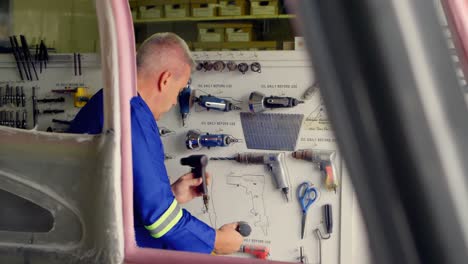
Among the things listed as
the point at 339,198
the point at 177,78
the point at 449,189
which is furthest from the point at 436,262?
the point at 339,198

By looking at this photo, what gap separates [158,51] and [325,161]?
1.20m

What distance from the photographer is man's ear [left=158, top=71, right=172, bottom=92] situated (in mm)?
2160

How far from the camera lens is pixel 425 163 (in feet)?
0.58

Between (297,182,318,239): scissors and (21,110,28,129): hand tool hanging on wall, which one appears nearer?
(297,182,318,239): scissors

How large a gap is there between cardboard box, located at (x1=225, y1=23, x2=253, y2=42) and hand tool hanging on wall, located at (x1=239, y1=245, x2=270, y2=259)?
3.98 ft

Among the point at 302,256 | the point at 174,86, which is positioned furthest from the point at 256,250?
the point at 174,86

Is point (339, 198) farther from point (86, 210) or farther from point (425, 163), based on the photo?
point (425, 163)

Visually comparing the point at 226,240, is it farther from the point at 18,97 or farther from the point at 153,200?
the point at 18,97

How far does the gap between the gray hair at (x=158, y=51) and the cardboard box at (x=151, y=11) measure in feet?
5.37

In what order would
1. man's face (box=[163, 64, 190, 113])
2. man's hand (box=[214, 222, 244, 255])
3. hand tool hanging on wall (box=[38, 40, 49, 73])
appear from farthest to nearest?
hand tool hanging on wall (box=[38, 40, 49, 73]) < man's face (box=[163, 64, 190, 113]) < man's hand (box=[214, 222, 244, 255])

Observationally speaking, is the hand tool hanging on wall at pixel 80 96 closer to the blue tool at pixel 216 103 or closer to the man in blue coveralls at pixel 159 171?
the blue tool at pixel 216 103

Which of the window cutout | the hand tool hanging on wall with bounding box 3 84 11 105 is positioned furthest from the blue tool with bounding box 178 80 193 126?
→ the window cutout

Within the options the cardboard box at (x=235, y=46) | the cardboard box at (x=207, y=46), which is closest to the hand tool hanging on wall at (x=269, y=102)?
the cardboard box at (x=235, y=46)

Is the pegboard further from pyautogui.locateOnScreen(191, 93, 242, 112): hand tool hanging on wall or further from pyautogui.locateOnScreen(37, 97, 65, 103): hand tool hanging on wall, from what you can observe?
pyautogui.locateOnScreen(191, 93, 242, 112): hand tool hanging on wall
